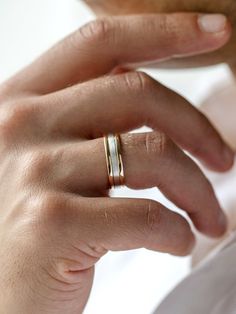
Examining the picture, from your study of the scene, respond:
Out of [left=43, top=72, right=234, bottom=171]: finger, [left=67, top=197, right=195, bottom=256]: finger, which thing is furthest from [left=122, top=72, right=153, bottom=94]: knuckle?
[left=67, top=197, right=195, bottom=256]: finger

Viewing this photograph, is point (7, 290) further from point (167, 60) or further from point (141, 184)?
point (167, 60)

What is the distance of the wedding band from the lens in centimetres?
45

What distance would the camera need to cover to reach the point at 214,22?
1.54 feet

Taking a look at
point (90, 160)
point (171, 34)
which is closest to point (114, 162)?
point (90, 160)

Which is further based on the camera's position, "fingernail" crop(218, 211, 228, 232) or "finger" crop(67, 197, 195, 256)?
"fingernail" crop(218, 211, 228, 232)

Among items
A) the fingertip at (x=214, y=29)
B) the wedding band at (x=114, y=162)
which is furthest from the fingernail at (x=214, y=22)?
the wedding band at (x=114, y=162)

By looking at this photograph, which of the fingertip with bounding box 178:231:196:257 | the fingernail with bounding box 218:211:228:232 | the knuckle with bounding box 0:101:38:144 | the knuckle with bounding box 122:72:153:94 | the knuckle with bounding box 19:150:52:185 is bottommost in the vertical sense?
the fingernail with bounding box 218:211:228:232

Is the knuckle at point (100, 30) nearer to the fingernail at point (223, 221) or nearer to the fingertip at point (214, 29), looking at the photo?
the fingertip at point (214, 29)

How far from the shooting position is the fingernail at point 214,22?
0.47m

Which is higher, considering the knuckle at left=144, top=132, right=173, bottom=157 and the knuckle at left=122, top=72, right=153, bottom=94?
the knuckle at left=122, top=72, right=153, bottom=94

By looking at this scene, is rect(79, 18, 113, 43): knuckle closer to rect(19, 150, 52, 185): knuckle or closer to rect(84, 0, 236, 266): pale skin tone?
rect(84, 0, 236, 266): pale skin tone

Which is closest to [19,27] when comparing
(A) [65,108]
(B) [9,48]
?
(B) [9,48]

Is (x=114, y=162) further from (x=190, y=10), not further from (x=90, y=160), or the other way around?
(x=190, y=10)

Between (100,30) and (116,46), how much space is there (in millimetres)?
20
